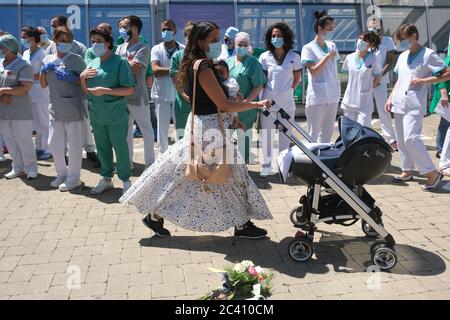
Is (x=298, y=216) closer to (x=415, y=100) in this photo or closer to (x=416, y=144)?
(x=416, y=144)

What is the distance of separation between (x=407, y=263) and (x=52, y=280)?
2.82m

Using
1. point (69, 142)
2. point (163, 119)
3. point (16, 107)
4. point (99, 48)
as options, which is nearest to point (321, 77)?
point (163, 119)

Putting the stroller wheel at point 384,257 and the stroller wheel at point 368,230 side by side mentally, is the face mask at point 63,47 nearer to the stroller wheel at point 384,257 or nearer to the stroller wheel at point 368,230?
the stroller wheel at point 368,230

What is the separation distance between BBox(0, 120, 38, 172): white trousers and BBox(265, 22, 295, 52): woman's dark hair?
3325 mm

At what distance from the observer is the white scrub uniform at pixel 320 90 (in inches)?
234

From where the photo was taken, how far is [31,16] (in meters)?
10.3

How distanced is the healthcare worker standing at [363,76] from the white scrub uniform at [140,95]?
283 centimetres

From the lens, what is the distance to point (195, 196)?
3.93 metres

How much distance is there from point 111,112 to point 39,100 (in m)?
2.72

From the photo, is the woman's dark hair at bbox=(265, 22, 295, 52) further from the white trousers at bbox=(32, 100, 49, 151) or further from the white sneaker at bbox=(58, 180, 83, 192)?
the white trousers at bbox=(32, 100, 49, 151)

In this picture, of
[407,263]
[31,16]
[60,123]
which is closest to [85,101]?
[60,123]

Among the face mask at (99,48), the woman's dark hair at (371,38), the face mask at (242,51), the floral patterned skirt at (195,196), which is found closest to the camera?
the floral patterned skirt at (195,196)

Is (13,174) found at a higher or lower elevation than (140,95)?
lower

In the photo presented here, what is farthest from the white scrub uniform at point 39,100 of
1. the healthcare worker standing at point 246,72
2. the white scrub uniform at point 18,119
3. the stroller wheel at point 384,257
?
the stroller wheel at point 384,257
